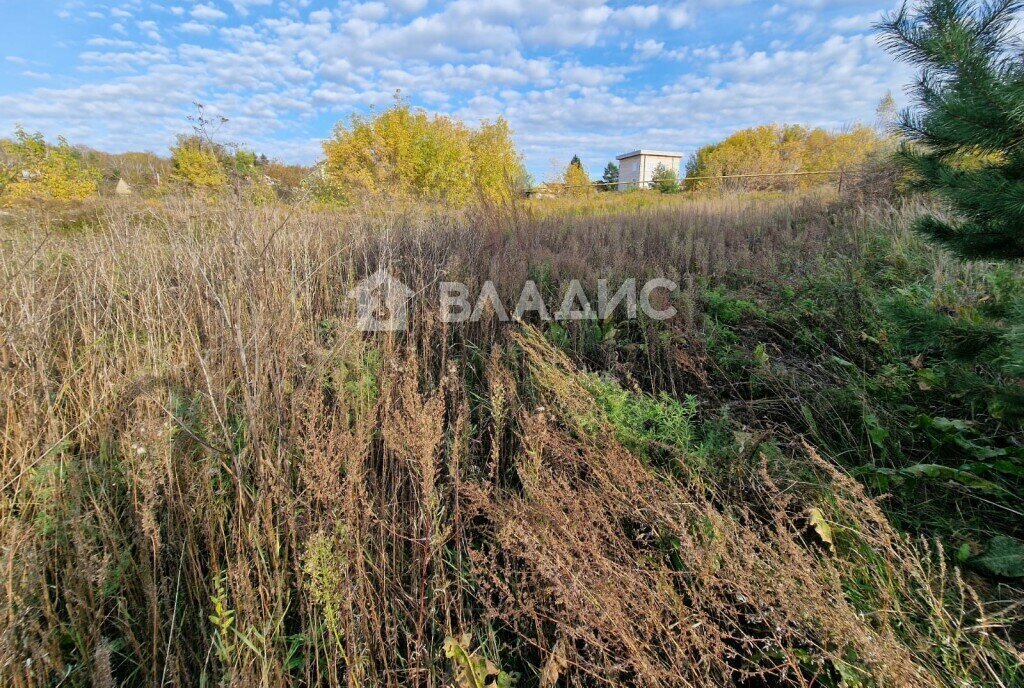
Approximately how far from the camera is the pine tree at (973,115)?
1494 mm

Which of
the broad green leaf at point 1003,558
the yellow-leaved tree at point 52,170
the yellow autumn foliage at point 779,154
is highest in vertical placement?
the yellow autumn foliage at point 779,154

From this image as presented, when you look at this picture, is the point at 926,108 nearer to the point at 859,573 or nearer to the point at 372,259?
the point at 859,573

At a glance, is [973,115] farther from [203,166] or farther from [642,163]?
[642,163]

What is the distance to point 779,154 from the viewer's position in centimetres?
2677

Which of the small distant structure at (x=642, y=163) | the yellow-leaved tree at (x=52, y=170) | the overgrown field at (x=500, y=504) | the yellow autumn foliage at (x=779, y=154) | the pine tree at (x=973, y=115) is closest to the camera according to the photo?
the overgrown field at (x=500, y=504)

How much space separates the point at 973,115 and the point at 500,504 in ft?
7.60

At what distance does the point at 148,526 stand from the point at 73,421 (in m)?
1.49

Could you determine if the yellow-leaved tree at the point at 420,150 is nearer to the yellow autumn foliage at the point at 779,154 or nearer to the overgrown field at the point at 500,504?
the yellow autumn foliage at the point at 779,154

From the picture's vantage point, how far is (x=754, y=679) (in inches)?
47.6

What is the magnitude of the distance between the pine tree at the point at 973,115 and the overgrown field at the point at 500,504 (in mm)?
438

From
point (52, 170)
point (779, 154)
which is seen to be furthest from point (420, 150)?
point (779, 154)

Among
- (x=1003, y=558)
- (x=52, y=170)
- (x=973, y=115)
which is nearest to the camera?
(x=1003, y=558)

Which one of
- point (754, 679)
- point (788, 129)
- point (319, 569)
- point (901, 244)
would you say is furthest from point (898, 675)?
point (788, 129)

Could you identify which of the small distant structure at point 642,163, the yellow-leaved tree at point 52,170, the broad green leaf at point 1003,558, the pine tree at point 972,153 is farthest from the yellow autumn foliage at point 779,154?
the yellow-leaved tree at point 52,170
